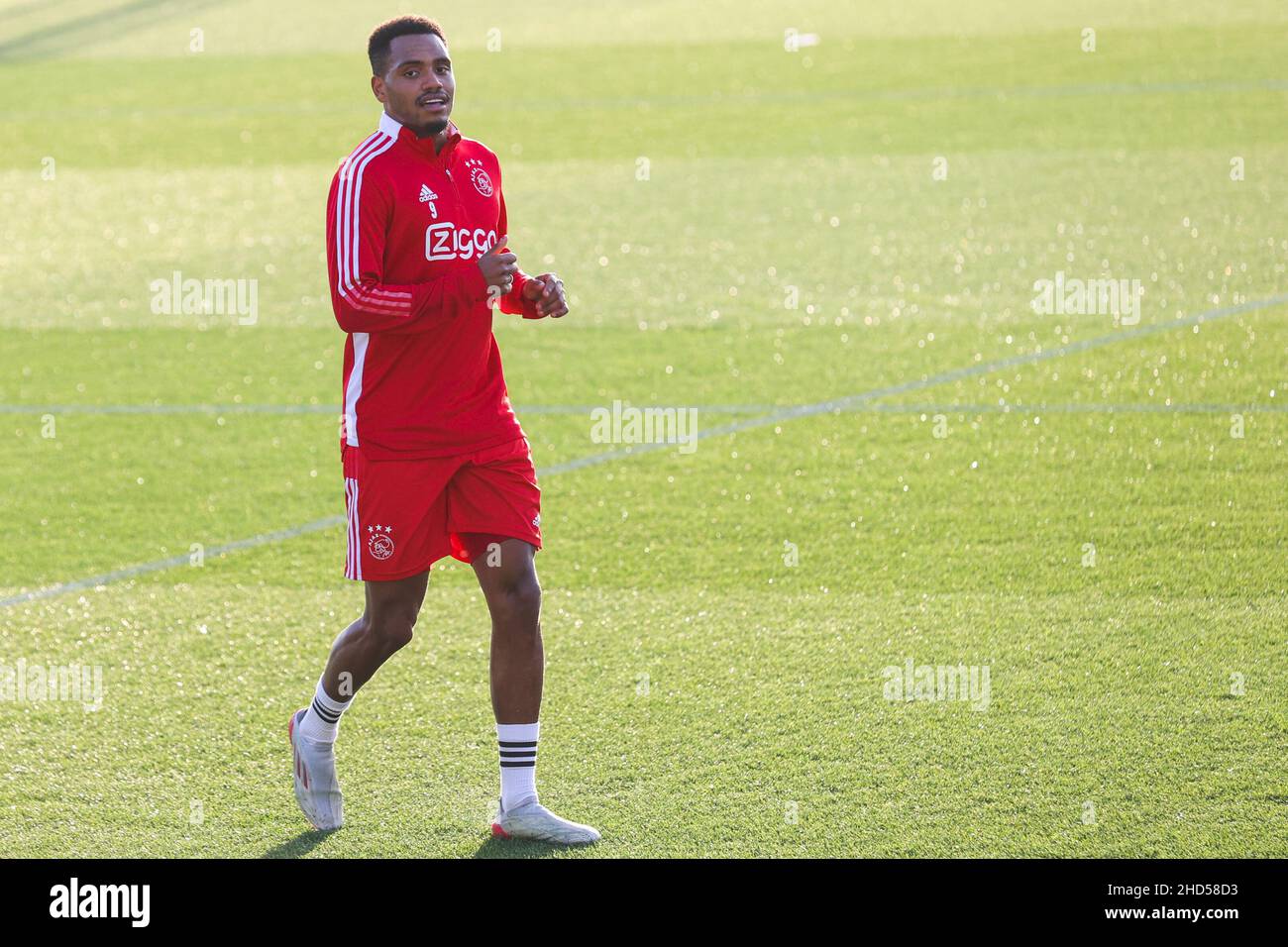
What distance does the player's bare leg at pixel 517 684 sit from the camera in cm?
444

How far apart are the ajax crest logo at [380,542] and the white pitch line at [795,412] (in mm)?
2512

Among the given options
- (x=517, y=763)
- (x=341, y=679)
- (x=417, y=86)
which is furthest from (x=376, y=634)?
(x=417, y=86)

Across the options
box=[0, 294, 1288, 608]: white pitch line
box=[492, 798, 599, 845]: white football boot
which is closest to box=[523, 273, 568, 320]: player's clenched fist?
box=[492, 798, 599, 845]: white football boot

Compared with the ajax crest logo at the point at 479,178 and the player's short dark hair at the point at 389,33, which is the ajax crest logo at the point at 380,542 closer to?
the ajax crest logo at the point at 479,178

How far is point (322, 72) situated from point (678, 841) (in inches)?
753

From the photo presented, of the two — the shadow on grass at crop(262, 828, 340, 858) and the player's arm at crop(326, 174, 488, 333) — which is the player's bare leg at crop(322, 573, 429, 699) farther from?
the player's arm at crop(326, 174, 488, 333)

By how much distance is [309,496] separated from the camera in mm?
7461

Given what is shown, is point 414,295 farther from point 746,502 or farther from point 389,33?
point 746,502

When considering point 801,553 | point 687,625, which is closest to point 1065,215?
point 801,553

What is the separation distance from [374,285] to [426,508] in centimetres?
61

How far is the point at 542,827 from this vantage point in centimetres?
443

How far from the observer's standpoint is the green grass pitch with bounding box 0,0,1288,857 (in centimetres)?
471

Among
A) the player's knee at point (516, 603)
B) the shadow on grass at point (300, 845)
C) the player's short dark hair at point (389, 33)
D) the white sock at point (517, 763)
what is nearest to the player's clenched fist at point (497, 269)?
the player's short dark hair at point (389, 33)

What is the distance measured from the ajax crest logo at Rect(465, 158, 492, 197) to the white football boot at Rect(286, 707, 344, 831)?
1.60m
